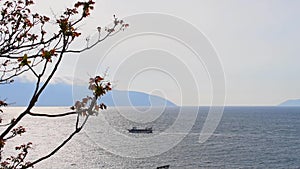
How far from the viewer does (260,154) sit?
292 ft

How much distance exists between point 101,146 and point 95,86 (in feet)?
334

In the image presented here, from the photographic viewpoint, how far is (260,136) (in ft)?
417

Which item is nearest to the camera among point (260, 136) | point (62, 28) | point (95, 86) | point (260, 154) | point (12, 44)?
point (95, 86)

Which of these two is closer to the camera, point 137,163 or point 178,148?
point 137,163

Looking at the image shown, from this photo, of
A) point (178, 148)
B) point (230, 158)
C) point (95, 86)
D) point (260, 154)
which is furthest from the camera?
point (178, 148)

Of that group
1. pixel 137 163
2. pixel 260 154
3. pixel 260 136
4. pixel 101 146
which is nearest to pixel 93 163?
pixel 137 163

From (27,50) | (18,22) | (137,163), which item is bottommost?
(137,163)

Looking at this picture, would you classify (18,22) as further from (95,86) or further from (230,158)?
(230,158)

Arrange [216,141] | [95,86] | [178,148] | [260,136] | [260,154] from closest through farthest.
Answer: [95,86] < [260,154] < [178,148] < [216,141] < [260,136]

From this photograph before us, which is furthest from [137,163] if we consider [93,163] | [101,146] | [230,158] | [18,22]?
[18,22]

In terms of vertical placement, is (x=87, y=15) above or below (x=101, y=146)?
above

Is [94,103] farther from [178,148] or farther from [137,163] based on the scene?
[178,148]

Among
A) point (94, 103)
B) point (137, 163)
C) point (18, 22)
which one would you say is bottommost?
point (137, 163)

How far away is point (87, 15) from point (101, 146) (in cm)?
10135
